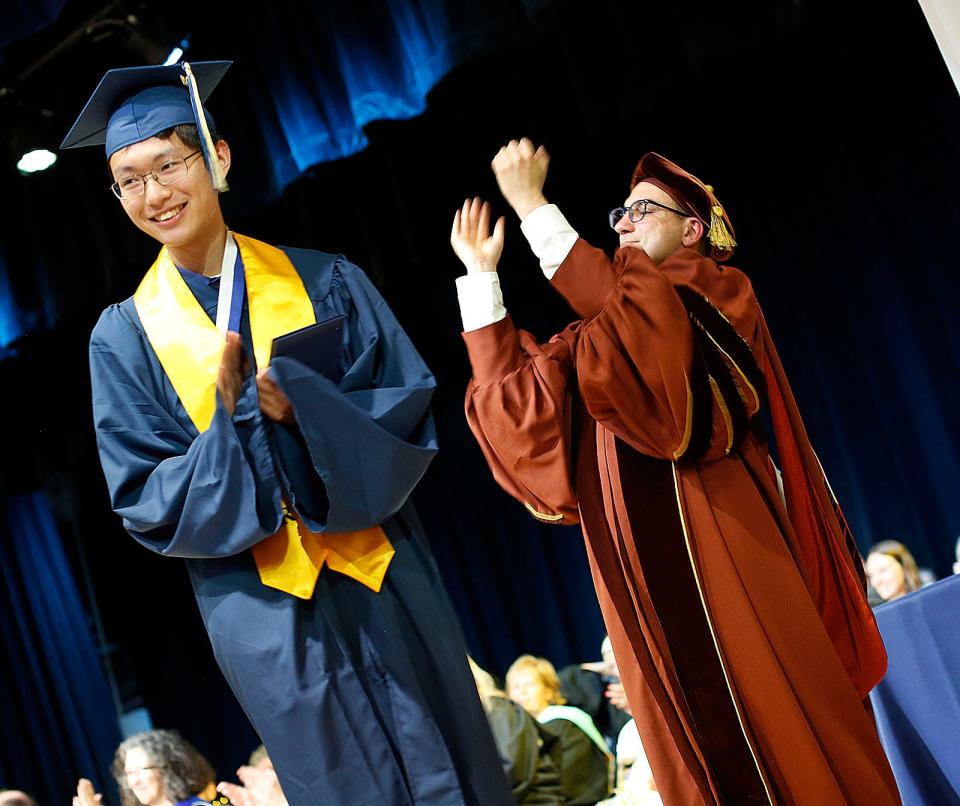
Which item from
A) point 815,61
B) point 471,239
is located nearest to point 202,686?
point 815,61

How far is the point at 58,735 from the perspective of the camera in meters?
6.68

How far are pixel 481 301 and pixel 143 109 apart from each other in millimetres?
794

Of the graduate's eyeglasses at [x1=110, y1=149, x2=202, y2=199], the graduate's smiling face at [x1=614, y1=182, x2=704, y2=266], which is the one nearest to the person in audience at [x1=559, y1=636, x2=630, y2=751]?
the graduate's smiling face at [x1=614, y1=182, x2=704, y2=266]

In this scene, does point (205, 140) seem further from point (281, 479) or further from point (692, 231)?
point (692, 231)

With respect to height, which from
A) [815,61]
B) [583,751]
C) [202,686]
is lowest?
[583,751]

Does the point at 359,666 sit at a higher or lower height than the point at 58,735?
higher

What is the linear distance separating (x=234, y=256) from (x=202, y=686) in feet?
19.2

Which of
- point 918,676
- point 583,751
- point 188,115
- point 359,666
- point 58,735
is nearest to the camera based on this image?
point 359,666

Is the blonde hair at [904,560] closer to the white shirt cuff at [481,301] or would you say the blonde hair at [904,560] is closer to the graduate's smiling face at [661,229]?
the graduate's smiling face at [661,229]

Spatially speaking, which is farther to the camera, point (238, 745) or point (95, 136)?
point (238, 745)

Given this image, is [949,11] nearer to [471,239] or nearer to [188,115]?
[471,239]

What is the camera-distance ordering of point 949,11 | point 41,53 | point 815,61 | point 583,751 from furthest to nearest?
point 815,61
point 583,751
point 41,53
point 949,11

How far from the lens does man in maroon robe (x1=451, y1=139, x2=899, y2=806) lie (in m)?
2.18

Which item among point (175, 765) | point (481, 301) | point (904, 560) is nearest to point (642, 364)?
point (481, 301)
